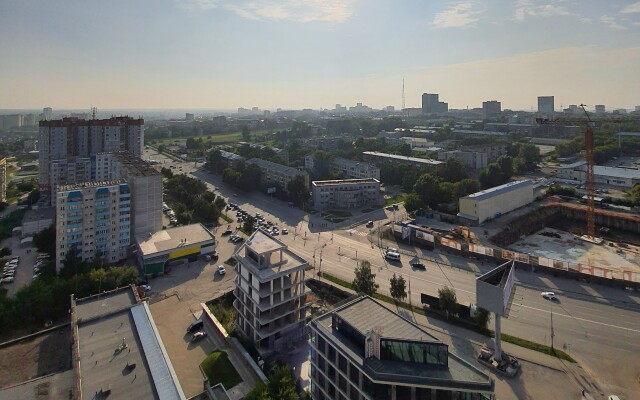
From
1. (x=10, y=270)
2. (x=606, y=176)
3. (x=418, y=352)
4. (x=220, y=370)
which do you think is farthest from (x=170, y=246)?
(x=606, y=176)

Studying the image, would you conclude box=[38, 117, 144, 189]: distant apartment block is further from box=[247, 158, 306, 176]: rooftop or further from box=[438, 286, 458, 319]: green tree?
box=[438, 286, 458, 319]: green tree

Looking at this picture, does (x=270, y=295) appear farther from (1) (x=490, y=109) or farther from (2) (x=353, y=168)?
(1) (x=490, y=109)

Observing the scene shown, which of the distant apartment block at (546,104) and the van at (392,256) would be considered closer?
the van at (392,256)

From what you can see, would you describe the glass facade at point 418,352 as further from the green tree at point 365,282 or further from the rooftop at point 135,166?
the rooftop at point 135,166

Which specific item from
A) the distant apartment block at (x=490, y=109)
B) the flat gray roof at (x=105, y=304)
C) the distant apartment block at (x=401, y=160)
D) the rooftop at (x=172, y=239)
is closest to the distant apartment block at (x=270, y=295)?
the flat gray roof at (x=105, y=304)

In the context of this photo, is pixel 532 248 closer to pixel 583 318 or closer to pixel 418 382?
pixel 583 318
